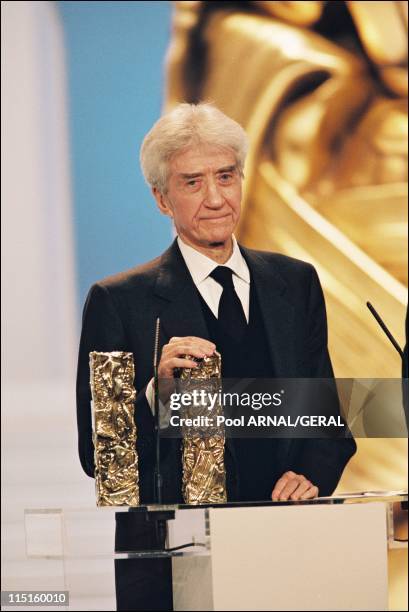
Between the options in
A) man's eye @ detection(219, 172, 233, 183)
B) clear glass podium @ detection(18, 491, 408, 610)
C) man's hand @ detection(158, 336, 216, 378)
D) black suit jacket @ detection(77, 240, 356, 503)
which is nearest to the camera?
clear glass podium @ detection(18, 491, 408, 610)

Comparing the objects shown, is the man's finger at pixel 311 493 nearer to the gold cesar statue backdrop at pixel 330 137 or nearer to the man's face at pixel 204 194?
the man's face at pixel 204 194

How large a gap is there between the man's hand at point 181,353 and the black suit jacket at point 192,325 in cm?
32

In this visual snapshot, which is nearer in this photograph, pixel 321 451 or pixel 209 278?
pixel 321 451

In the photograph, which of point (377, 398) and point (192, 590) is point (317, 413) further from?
point (192, 590)

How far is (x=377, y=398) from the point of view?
247 centimetres

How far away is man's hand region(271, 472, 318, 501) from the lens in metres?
2.09

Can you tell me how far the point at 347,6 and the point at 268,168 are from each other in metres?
0.59

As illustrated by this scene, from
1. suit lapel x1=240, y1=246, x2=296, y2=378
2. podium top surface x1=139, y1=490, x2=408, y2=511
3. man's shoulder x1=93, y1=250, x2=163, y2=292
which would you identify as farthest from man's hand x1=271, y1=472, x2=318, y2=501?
man's shoulder x1=93, y1=250, x2=163, y2=292

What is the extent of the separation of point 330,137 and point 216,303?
90cm

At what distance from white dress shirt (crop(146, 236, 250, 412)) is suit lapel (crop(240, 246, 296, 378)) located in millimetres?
36

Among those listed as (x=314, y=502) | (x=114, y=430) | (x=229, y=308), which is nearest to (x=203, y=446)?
(x=114, y=430)

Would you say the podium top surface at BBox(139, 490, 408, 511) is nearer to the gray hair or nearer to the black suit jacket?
the black suit jacket

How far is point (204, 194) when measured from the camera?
8.52 ft

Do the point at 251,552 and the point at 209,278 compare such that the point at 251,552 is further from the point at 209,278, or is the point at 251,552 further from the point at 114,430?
the point at 209,278
